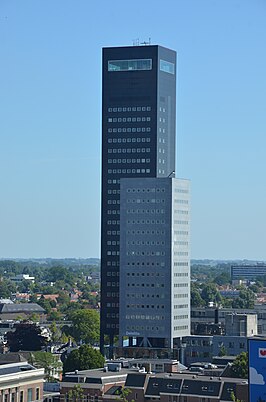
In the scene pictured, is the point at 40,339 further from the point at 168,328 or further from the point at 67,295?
the point at 67,295

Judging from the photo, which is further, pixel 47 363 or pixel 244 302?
pixel 244 302

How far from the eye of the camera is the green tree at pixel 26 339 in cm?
10300

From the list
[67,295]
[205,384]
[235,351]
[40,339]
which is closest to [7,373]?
[205,384]

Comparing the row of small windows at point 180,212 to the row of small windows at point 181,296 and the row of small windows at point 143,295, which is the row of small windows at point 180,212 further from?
the row of small windows at point 143,295

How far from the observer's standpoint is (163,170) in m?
112

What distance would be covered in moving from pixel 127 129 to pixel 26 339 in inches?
792

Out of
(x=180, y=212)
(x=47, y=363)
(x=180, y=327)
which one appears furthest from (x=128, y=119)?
(x=47, y=363)

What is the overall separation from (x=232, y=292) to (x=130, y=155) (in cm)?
8373

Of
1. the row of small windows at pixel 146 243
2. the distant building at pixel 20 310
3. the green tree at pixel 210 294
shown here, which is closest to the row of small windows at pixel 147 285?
the row of small windows at pixel 146 243

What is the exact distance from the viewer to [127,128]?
11031 centimetres

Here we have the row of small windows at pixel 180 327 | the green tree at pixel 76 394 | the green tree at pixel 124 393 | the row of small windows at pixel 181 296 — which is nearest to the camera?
the green tree at pixel 124 393

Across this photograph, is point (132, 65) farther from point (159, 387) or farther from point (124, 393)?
point (124, 393)

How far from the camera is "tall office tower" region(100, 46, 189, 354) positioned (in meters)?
110

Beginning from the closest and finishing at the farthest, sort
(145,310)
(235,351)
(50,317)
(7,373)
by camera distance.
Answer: (7,373) → (235,351) → (145,310) → (50,317)
